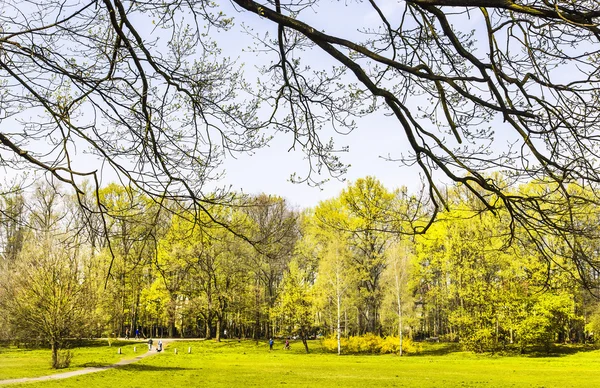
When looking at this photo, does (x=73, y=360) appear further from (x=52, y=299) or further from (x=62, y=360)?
(x=52, y=299)

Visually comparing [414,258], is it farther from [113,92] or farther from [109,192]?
[113,92]

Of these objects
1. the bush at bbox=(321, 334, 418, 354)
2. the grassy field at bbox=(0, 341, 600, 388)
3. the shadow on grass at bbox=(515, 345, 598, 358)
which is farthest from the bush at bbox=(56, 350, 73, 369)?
the shadow on grass at bbox=(515, 345, 598, 358)

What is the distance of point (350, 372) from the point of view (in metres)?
21.7

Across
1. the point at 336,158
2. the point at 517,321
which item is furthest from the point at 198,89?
the point at 517,321

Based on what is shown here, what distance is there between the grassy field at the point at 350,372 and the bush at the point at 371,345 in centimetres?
159

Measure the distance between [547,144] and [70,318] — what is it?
20893 mm

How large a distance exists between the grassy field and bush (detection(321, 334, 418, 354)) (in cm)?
159

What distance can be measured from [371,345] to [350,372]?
1255cm

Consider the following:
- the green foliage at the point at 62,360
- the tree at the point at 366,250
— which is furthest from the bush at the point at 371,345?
the green foliage at the point at 62,360

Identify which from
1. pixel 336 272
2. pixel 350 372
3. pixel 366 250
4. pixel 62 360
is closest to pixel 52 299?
pixel 62 360

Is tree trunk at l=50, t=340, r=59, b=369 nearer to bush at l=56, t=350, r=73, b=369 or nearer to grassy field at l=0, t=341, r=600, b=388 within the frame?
bush at l=56, t=350, r=73, b=369

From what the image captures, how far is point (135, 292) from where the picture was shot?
39781mm

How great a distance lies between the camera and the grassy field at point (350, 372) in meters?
17.5

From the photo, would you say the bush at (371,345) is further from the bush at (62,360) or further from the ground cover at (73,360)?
the bush at (62,360)
